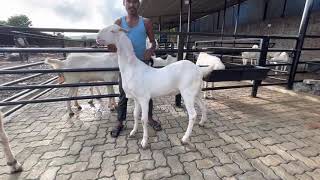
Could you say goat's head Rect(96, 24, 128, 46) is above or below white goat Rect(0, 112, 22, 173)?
above

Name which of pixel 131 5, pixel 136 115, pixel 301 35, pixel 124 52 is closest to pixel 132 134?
pixel 136 115

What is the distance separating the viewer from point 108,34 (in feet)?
7.16

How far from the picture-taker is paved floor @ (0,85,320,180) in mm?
2131

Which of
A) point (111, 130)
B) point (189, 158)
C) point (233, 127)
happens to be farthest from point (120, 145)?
point (233, 127)

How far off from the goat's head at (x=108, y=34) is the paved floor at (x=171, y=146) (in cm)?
134

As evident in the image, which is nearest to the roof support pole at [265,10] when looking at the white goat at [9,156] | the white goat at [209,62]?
the white goat at [209,62]

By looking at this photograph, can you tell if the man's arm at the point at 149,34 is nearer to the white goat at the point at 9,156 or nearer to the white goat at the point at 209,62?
the white goat at the point at 209,62

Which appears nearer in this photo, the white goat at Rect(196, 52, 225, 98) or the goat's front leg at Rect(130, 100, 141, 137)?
the goat's front leg at Rect(130, 100, 141, 137)

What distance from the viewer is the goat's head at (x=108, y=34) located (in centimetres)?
215

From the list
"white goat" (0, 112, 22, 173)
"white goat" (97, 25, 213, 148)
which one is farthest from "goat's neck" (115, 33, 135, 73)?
"white goat" (0, 112, 22, 173)

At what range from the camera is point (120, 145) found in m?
2.65

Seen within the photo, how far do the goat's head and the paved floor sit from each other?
52.9 inches

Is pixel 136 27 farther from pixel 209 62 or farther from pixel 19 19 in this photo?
pixel 19 19

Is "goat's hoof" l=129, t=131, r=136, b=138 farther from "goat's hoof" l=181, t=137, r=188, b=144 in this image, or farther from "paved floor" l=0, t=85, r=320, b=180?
"goat's hoof" l=181, t=137, r=188, b=144
